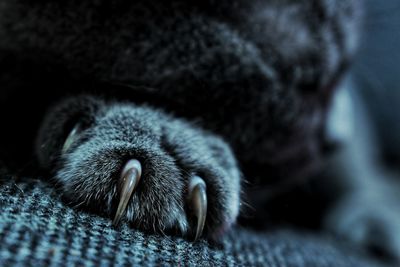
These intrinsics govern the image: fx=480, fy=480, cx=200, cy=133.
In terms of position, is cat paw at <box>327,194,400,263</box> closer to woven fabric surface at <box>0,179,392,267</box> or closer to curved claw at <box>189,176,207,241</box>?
woven fabric surface at <box>0,179,392,267</box>

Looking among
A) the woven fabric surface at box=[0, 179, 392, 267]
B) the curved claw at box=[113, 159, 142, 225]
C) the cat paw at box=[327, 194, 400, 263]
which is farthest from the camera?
the cat paw at box=[327, 194, 400, 263]

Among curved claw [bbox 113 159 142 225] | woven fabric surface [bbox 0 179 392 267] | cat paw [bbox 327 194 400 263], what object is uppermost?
cat paw [bbox 327 194 400 263]

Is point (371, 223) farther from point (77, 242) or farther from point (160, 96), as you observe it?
point (77, 242)

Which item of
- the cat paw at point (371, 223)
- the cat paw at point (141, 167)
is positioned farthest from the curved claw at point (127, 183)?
the cat paw at point (371, 223)

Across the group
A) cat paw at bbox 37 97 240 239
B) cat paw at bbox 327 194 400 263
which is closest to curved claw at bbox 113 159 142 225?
cat paw at bbox 37 97 240 239

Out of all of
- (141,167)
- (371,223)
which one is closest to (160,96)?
(141,167)

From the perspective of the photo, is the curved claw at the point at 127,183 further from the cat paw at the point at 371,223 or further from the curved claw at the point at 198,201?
the cat paw at the point at 371,223

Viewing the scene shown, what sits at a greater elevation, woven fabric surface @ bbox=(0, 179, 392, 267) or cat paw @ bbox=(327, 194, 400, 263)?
cat paw @ bbox=(327, 194, 400, 263)
